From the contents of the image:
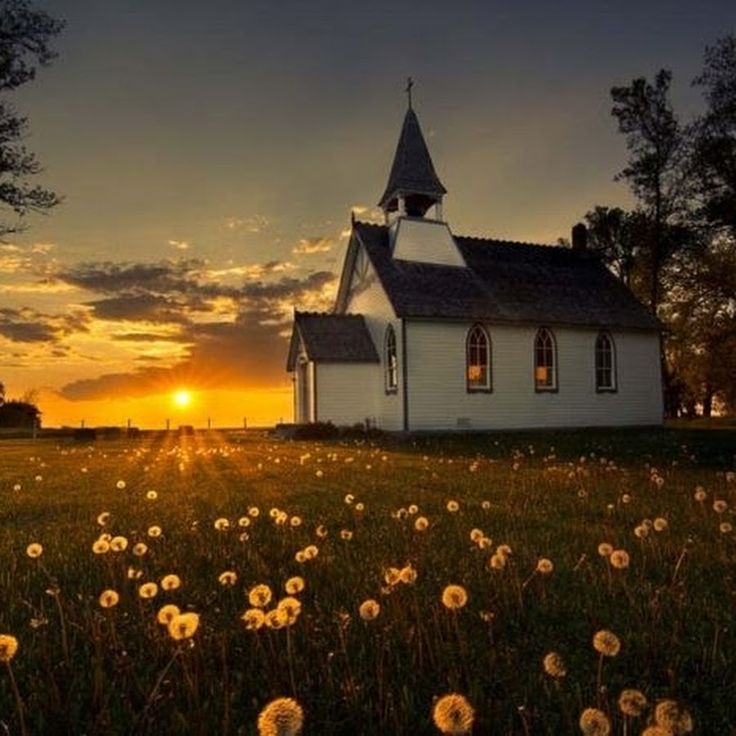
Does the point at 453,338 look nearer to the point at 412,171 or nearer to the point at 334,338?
the point at 334,338

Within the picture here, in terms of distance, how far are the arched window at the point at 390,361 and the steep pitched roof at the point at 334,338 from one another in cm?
79

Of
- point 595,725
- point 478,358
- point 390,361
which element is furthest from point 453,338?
point 595,725

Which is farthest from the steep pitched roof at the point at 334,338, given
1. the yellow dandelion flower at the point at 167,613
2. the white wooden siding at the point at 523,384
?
the yellow dandelion flower at the point at 167,613

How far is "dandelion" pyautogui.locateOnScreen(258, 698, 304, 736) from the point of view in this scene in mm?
1715

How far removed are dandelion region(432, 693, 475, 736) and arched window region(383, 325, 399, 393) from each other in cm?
3107

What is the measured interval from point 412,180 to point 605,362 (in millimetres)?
13662

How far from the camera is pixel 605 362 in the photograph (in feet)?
125

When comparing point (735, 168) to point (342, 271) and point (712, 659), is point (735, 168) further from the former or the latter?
point (712, 659)

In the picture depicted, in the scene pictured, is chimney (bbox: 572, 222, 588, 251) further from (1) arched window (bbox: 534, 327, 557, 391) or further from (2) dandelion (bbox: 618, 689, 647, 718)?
(2) dandelion (bbox: 618, 689, 647, 718)

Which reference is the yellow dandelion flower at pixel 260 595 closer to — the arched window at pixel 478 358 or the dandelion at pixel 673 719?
the dandelion at pixel 673 719

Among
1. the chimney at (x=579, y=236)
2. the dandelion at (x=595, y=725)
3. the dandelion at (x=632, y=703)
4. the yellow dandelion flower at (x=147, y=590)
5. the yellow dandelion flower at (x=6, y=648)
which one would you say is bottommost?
the yellow dandelion flower at (x=147, y=590)

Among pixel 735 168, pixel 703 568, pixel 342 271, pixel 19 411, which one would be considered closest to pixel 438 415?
pixel 342 271

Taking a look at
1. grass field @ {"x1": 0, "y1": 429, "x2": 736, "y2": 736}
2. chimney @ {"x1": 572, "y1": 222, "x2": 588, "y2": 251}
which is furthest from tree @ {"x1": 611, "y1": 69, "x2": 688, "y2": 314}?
grass field @ {"x1": 0, "y1": 429, "x2": 736, "y2": 736}

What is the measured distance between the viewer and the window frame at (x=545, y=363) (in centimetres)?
3575
